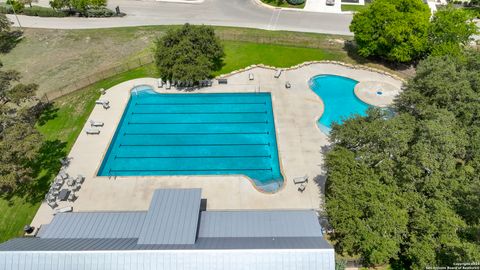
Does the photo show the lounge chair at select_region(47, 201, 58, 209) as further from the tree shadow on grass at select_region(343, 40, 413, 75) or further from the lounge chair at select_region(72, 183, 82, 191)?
the tree shadow on grass at select_region(343, 40, 413, 75)

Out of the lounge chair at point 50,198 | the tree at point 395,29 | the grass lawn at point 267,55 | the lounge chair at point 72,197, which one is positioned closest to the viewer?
the lounge chair at point 50,198

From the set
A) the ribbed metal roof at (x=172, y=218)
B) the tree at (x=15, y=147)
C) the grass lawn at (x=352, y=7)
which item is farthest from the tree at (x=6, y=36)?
the grass lawn at (x=352, y=7)

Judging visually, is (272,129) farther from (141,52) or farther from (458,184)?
(141,52)

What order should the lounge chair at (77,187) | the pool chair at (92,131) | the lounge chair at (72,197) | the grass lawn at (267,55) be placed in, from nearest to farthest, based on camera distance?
the lounge chair at (72,197) → the lounge chair at (77,187) → the pool chair at (92,131) → the grass lawn at (267,55)

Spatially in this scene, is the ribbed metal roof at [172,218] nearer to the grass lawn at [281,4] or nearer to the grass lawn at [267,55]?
the grass lawn at [267,55]

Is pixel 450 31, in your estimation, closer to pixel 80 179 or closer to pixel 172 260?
pixel 172 260

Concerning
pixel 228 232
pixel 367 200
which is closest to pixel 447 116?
pixel 367 200

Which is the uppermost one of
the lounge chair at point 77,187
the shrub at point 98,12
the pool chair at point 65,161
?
the shrub at point 98,12
